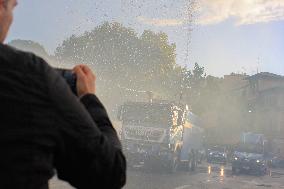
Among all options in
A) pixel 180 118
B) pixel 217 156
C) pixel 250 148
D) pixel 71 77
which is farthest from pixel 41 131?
pixel 217 156

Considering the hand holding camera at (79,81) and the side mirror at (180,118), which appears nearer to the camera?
the hand holding camera at (79,81)

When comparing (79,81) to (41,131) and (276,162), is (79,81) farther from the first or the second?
(276,162)

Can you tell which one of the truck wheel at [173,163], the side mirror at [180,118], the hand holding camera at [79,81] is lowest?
the truck wheel at [173,163]

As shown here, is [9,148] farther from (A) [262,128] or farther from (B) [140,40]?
(B) [140,40]

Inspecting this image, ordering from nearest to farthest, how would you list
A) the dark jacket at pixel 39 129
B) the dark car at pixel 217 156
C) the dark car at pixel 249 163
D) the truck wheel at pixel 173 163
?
the dark jacket at pixel 39 129 → the truck wheel at pixel 173 163 → the dark car at pixel 249 163 → the dark car at pixel 217 156

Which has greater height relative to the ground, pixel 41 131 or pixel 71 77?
pixel 71 77

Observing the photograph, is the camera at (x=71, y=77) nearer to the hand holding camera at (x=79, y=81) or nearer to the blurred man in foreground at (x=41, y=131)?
the hand holding camera at (x=79, y=81)

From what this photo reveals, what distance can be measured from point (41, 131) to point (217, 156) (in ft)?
123

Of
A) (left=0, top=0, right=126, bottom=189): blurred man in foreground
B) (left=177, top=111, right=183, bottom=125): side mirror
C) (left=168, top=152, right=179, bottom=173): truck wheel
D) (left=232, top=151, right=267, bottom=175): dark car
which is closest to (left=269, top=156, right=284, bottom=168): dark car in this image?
(left=232, top=151, right=267, bottom=175): dark car

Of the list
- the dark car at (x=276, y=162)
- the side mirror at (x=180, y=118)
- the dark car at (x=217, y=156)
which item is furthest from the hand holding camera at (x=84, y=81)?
the dark car at (x=276, y=162)

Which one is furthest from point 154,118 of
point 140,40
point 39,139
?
point 140,40

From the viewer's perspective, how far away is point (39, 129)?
1260mm

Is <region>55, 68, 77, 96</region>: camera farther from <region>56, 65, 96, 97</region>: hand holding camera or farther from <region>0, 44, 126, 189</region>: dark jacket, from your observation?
<region>0, 44, 126, 189</region>: dark jacket

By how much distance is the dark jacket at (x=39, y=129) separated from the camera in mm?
1236
